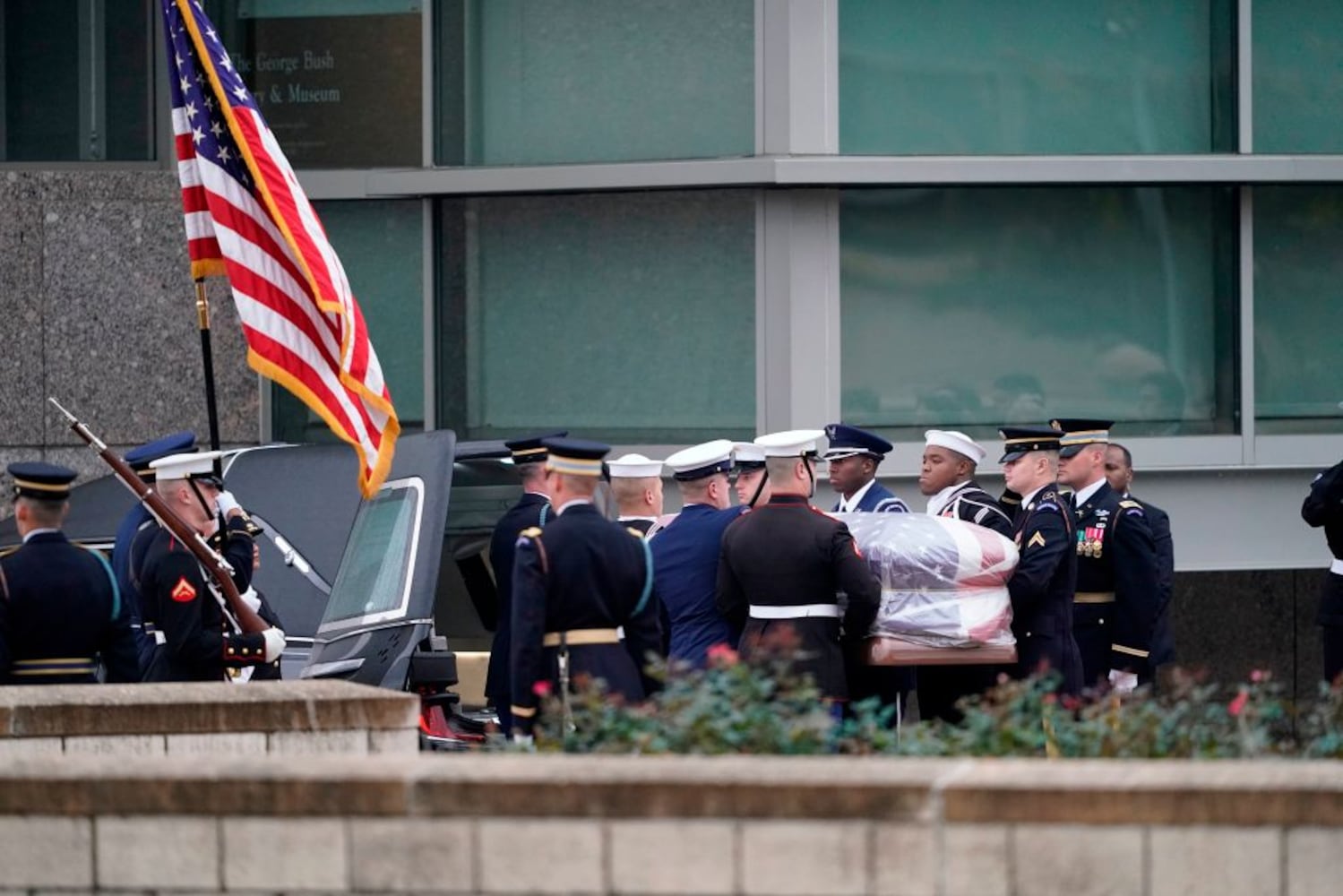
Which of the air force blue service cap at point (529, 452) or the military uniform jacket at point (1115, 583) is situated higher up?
the air force blue service cap at point (529, 452)

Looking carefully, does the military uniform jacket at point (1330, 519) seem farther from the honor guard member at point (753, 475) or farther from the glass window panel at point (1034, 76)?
the honor guard member at point (753, 475)

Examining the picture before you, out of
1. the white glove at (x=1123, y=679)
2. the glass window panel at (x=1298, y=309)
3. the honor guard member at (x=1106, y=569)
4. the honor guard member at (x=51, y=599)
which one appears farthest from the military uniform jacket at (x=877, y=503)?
the glass window panel at (x=1298, y=309)

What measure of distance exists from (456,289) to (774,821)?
29.8 feet

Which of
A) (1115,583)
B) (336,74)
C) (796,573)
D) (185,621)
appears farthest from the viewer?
(336,74)

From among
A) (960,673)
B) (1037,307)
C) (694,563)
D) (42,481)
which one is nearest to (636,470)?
(694,563)

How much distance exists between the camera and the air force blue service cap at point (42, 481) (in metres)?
8.09

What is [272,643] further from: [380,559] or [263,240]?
[263,240]

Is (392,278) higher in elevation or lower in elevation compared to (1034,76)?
lower

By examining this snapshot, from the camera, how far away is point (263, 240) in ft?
32.9

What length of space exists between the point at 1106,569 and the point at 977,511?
0.81 meters

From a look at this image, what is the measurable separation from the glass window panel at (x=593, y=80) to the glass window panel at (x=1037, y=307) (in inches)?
41.4

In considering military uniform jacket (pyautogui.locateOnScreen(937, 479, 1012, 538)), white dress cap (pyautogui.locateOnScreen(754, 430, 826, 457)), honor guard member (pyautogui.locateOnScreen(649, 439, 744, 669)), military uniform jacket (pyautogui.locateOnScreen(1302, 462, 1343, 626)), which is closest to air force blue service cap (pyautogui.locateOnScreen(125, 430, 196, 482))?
honor guard member (pyautogui.locateOnScreen(649, 439, 744, 669))

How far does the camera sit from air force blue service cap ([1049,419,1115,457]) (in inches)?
416

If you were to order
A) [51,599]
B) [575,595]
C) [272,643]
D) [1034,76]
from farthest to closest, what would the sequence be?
[1034,76] < [272,643] < [51,599] < [575,595]
